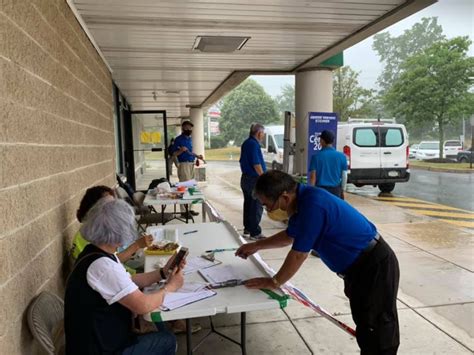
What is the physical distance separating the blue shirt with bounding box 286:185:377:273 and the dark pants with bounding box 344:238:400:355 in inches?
3.5

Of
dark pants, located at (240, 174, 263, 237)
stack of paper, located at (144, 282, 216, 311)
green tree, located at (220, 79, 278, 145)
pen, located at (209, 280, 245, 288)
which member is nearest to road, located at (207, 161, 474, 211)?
dark pants, located at (240, 174, 263, 237)

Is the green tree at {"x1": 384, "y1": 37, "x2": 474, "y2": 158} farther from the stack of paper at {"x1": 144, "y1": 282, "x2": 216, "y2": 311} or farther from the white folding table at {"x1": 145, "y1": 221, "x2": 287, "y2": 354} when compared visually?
the stack of paper at {"x1": 144, "y1": 282, "x2": 216, "y2": 311}

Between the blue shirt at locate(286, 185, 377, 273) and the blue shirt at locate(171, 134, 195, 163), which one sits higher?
the blue shirt at locate(171, 134, 195, 163)

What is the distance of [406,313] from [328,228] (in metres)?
1.95

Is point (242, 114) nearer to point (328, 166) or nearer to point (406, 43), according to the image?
point (406, 43)

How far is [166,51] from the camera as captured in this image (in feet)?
18.8

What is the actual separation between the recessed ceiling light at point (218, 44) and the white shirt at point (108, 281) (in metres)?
3.80

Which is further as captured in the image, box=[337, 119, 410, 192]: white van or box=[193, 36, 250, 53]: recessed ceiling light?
box=[337, 119, 410, 192]: white van

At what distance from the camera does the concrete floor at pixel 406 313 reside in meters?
2.98

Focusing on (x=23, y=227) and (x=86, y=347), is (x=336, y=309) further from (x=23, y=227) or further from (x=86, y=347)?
(x=23, y=227)

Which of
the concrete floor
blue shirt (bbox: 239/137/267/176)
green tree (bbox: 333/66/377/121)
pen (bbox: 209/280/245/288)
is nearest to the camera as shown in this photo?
pen (bbox: 209/280/245/288)

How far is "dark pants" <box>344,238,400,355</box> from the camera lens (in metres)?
2.14

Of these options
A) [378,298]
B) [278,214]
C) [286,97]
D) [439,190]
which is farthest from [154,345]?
[286,97]

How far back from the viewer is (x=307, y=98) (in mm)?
6785
